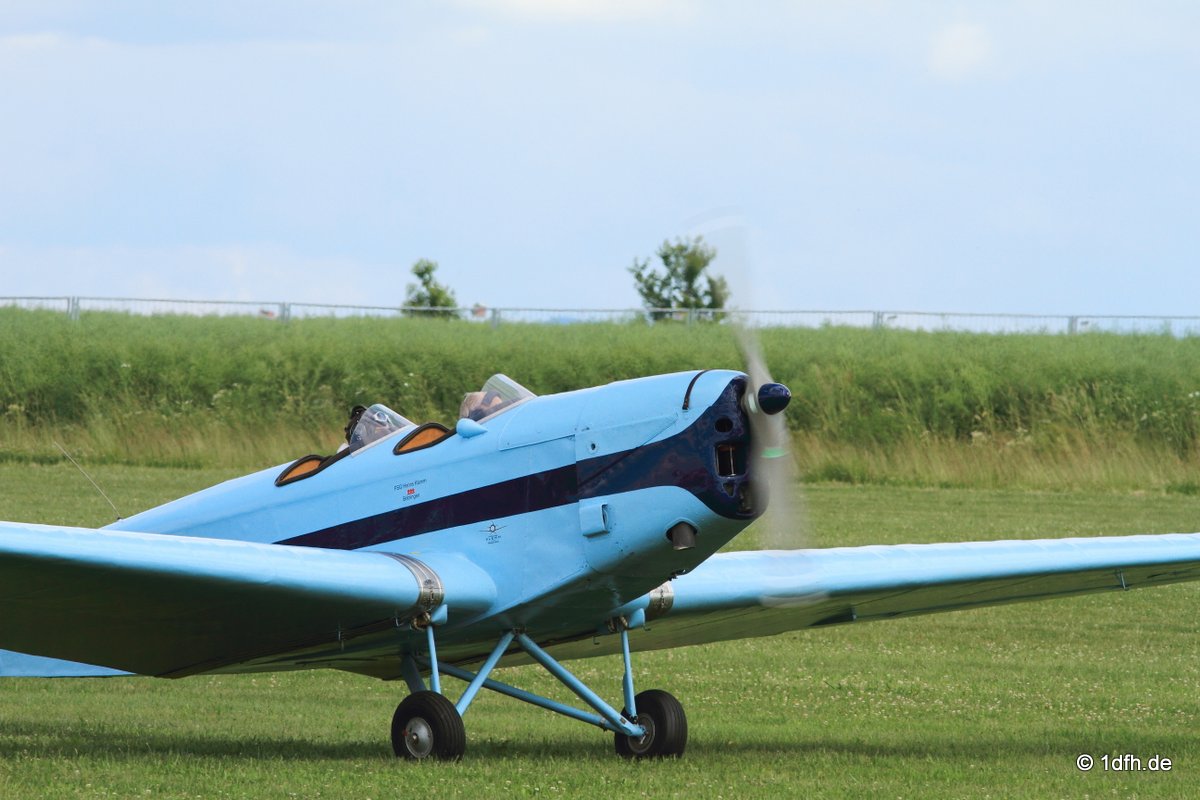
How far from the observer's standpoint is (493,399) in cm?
920

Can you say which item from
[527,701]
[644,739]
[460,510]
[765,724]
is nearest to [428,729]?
[527,701]

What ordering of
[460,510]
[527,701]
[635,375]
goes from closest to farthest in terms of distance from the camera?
1. [460,510]
2. [527,701]
3. [635,375]

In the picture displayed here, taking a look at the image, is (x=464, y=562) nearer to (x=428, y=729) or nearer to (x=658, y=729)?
(x=428, y=729)

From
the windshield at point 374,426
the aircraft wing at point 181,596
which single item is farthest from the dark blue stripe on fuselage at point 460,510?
the windshield at point 374,426

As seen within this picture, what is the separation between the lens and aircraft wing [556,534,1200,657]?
9.83m

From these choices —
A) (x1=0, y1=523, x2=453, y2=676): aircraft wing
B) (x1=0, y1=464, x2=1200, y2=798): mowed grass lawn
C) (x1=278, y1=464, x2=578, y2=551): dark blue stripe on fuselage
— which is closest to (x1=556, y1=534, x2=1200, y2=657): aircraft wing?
(x1=0, y1=464, x2=1200, y2=798): mowed grass lawn

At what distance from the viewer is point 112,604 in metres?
8.50

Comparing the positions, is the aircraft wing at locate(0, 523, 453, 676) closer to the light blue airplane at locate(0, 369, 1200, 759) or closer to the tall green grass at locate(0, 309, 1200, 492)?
the light blue airplane at locate(0, 369, 1200, 759)

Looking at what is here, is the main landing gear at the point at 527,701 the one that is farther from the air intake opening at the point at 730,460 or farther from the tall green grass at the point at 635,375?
the tall green grass at the point at 635,375

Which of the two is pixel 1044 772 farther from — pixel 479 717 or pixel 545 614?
pixel 479 717

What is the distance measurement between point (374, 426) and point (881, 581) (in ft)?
10.7

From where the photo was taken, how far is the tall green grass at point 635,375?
3206 centimetres

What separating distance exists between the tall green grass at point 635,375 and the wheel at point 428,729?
74.8 ft

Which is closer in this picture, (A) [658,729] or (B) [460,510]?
(B) [460,510]
